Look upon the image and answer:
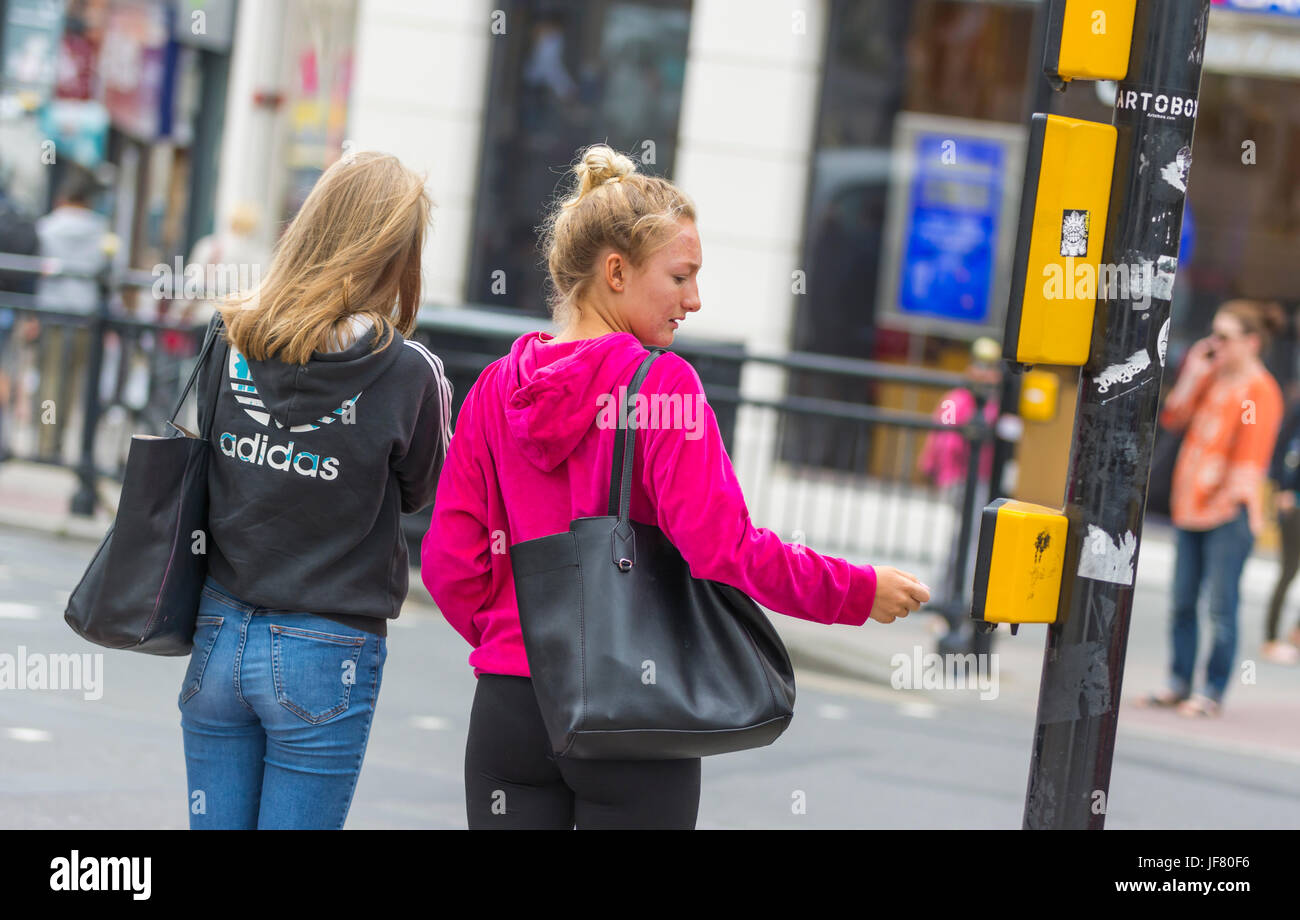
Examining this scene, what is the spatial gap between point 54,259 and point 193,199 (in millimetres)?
5701

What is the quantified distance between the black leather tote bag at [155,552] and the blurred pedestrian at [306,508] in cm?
4

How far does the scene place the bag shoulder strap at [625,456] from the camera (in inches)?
105

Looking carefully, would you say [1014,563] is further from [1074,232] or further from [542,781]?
[542,781]

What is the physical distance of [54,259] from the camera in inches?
469

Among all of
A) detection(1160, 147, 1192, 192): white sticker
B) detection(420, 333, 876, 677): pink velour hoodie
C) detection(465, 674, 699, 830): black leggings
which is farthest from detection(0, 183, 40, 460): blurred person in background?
detection(1160, 147, 1192, 192): white sticker

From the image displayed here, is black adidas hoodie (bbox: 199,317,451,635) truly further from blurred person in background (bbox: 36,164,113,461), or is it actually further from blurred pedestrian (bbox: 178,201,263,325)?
blurred person in background (bbox: 36,164,113,461)

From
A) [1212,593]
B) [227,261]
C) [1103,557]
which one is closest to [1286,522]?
[1212,593]

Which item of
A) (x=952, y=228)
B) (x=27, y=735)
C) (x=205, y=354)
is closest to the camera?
(x=205, y=354)

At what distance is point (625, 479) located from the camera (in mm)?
2699

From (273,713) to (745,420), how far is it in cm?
678

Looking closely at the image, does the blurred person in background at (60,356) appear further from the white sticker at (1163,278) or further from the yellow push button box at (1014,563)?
the white sticker at (1163,278)

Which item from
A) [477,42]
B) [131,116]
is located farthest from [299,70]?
[131,116]

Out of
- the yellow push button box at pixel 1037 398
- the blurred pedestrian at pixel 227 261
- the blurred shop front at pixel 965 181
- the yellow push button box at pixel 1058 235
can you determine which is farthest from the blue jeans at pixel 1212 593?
Result: the blurred pedestrian at pixel 227 261
